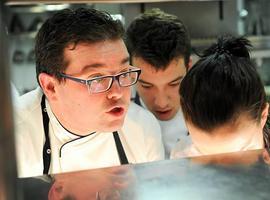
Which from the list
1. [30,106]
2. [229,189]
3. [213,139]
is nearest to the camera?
[229,189]

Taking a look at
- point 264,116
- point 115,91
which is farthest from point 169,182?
point 264,116

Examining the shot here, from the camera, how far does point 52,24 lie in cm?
81

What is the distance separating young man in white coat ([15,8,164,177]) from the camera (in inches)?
31.5

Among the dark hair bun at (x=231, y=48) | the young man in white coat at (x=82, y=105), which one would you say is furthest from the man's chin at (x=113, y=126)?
the dark hair bun at (x=231, y=48)

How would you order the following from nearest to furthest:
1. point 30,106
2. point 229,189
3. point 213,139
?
point 229,189 < point 213,139 < point 30,106

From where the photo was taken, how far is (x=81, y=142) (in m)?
0.93

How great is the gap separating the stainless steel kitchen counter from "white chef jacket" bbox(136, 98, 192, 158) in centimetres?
38

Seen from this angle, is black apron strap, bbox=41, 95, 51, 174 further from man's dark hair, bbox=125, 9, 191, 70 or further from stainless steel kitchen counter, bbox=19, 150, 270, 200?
stainless steel kitchen counter, bbox=19, 150, 270, 200

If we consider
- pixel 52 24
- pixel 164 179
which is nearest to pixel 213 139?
pixel 164 179

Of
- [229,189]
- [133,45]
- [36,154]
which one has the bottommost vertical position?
[36,154]

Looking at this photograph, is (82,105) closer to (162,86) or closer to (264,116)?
(162,86)

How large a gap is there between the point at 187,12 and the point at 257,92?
11.6 inches

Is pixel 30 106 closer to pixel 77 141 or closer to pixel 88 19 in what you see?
pixel 77 141

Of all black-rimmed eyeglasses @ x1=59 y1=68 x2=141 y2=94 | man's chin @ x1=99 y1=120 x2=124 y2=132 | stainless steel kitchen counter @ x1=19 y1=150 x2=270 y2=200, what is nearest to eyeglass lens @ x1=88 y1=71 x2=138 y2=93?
black-rimmed eyeglasses @ x1=59 y1=68 x2=141 y2=94
